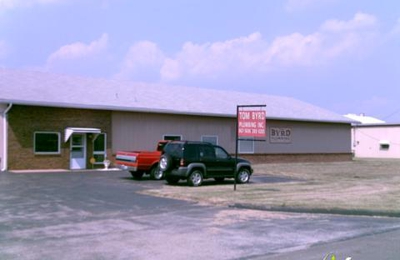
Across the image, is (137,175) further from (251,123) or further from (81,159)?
(251,123)

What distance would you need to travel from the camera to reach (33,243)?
28.7 feet

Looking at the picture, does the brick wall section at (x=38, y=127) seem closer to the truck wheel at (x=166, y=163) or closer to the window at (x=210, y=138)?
the window at (x=210, y=138)

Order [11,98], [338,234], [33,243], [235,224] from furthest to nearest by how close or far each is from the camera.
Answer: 1. [11,98]
2. [235,224]
3. [338,234]
4. [33,243]

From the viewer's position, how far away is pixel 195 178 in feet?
66.4

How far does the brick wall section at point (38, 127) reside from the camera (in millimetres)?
25516

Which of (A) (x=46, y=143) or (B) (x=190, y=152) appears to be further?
(A) (x=46, y=143)

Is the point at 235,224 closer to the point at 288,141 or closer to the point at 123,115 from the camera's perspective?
the point at 123,115

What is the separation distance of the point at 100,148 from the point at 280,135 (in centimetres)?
1501

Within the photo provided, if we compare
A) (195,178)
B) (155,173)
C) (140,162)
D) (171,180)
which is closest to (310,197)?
(195,178)

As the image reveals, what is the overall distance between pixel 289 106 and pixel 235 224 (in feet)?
Result: 107

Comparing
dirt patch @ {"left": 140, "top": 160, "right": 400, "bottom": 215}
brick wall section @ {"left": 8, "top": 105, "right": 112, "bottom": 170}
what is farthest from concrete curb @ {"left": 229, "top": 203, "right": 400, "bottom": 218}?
brick wall section @ {"left": 8, "top": 105, "right": 112, "bottom": 170}

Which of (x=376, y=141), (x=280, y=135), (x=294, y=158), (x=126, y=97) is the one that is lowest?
(x=294, y=158)

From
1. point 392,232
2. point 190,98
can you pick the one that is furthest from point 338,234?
point 190,98

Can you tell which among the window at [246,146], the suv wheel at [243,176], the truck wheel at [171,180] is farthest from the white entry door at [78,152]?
the window at [246,146]
